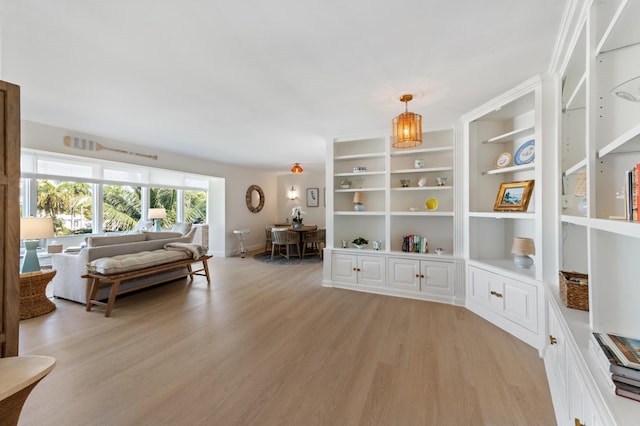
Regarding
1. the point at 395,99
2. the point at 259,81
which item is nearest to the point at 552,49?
the point at 395,99

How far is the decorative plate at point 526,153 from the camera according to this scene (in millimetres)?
2613

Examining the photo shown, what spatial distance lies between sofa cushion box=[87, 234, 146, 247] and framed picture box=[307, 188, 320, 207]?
16.9 feet

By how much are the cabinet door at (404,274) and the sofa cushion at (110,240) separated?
3.94m

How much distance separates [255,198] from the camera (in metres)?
7.99

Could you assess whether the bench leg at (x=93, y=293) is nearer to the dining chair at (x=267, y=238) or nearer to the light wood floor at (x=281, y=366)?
the light wood floor at (x=281, y=366)

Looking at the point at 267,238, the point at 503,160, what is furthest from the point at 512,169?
the point at 267,238

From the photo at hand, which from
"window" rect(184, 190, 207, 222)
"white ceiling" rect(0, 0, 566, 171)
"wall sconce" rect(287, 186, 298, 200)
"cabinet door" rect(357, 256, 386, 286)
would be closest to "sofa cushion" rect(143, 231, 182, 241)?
"white ceiling" rect(0, 0, 566, 171)

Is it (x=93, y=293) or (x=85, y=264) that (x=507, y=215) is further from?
(x=85, y=264)

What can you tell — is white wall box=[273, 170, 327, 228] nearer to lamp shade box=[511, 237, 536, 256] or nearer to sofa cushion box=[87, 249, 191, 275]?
sofa cushion box=[87, 249, 191, 275]

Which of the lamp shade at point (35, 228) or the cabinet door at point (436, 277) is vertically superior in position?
the lamp shade at point (35, 228)

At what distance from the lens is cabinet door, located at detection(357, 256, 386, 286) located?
3783 mm

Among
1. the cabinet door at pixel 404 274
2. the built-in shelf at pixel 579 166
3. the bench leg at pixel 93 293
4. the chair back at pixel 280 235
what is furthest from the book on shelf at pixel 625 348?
the chair back at pixel 280 235

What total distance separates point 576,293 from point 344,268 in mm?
2799

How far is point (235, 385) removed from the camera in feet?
5.91
